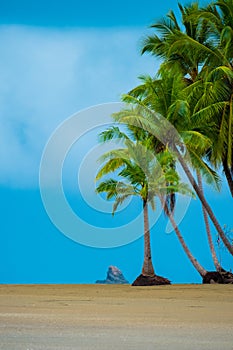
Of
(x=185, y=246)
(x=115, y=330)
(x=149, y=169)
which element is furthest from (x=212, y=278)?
(x=115, y=330)

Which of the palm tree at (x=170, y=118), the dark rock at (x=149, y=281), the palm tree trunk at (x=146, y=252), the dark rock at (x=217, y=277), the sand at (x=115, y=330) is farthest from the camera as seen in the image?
the dark rock at (x=217, y=277)

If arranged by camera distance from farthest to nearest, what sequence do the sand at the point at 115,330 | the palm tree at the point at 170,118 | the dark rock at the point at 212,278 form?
the dark rock at the point at 212,278 → the palm tree at the point at 170,118 → the sand at the point at 115,330

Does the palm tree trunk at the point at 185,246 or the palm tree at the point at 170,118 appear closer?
the palm tree at the point at 170,118

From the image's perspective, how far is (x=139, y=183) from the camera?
23562 millimetres

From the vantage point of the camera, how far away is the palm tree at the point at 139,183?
2320cm

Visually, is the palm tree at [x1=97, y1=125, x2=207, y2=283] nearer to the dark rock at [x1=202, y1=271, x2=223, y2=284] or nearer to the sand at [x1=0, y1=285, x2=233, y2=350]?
the dark rock at [x1=202, y1=271, x2=223, y2=284]

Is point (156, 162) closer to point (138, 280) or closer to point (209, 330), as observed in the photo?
point (138, 280)

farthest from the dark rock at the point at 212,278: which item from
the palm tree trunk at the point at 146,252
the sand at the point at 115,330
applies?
the sand at the point at 115,330

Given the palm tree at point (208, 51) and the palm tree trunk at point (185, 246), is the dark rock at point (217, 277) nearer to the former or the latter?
the palm tree trunk at point (185, 246)

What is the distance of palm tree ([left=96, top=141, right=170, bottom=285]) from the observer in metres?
23.2

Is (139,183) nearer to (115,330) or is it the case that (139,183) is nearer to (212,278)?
(212,278)

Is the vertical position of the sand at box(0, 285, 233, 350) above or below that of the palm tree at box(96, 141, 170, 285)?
below

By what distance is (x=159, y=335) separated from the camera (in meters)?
6.41

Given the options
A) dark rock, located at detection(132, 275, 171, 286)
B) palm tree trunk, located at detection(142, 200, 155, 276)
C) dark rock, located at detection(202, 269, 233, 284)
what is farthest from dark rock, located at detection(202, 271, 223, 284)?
palm tree trunk, located at detection(142, 200, 155, 276)
